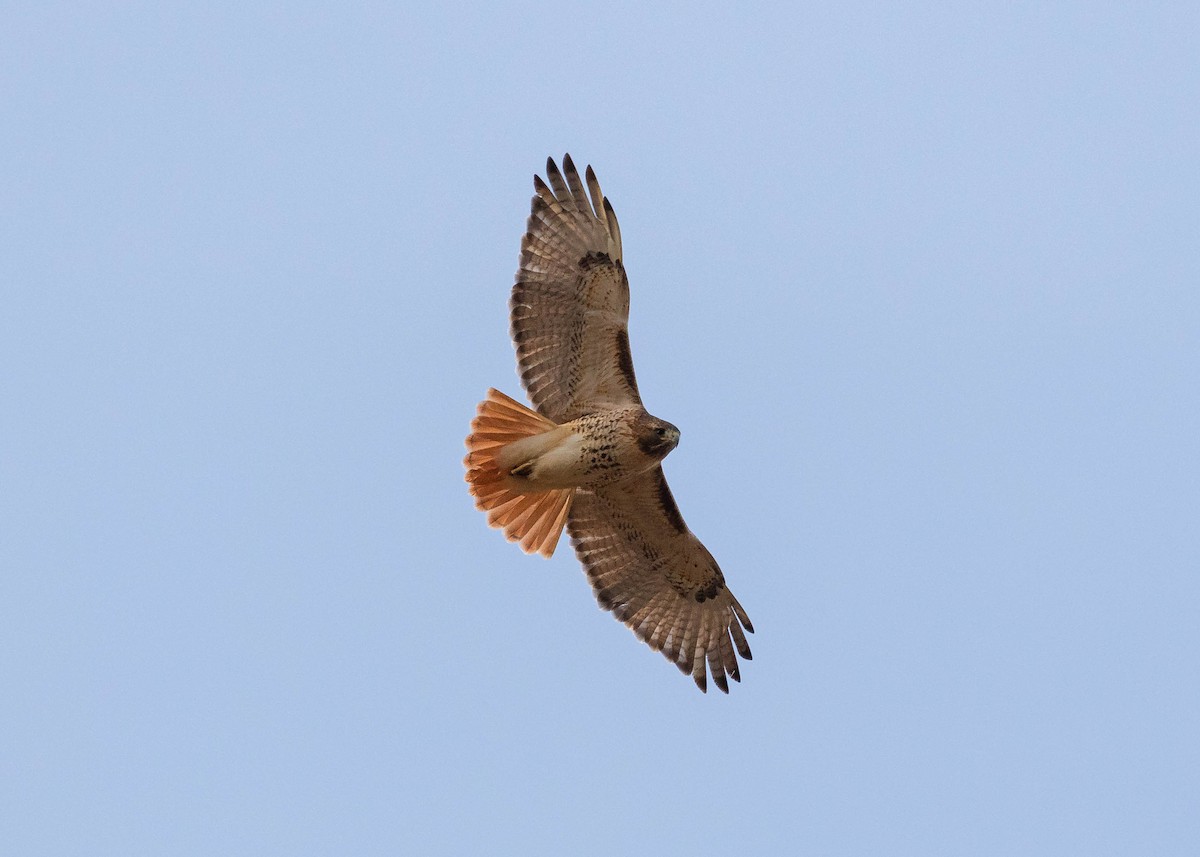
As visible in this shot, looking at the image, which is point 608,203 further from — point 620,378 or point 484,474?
point 484,474

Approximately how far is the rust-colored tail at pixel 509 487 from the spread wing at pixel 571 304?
36 centimetres

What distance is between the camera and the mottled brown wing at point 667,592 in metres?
13.1

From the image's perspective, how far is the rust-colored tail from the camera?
12.0m

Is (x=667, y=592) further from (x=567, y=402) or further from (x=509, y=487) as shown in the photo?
(x=567, y=402)

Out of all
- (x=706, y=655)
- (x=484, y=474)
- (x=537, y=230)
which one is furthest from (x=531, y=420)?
(x=706, y=655)

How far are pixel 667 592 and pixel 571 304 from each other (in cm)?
252

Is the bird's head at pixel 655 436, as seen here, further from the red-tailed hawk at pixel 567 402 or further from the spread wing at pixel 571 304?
the spread wing at pixel 571 304

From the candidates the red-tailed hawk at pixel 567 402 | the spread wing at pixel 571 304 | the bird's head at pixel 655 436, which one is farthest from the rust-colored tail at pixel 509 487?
the bird's head at pixel 655 436

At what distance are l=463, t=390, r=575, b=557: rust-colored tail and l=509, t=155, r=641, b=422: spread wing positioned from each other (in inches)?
14.2

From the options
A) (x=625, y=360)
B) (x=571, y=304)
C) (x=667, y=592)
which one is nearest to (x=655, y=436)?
(x=625, y=360)

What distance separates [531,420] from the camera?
12109mm

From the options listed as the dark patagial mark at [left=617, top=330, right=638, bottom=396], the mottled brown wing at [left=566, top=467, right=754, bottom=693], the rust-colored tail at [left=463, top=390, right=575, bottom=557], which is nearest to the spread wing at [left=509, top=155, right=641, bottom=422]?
the dark patagial mark at [left=617, top=330, right=638, bottom=396]

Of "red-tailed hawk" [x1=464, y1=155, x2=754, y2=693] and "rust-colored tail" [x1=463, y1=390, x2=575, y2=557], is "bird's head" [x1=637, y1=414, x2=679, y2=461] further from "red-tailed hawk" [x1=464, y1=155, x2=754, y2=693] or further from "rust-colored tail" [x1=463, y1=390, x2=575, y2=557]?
"rust-colored tail" [x1=463, y1=390, x2=575, y2=557]

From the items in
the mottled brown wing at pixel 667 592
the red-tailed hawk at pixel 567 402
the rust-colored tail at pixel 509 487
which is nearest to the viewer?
the rust-colored tail at pixel 509 487
